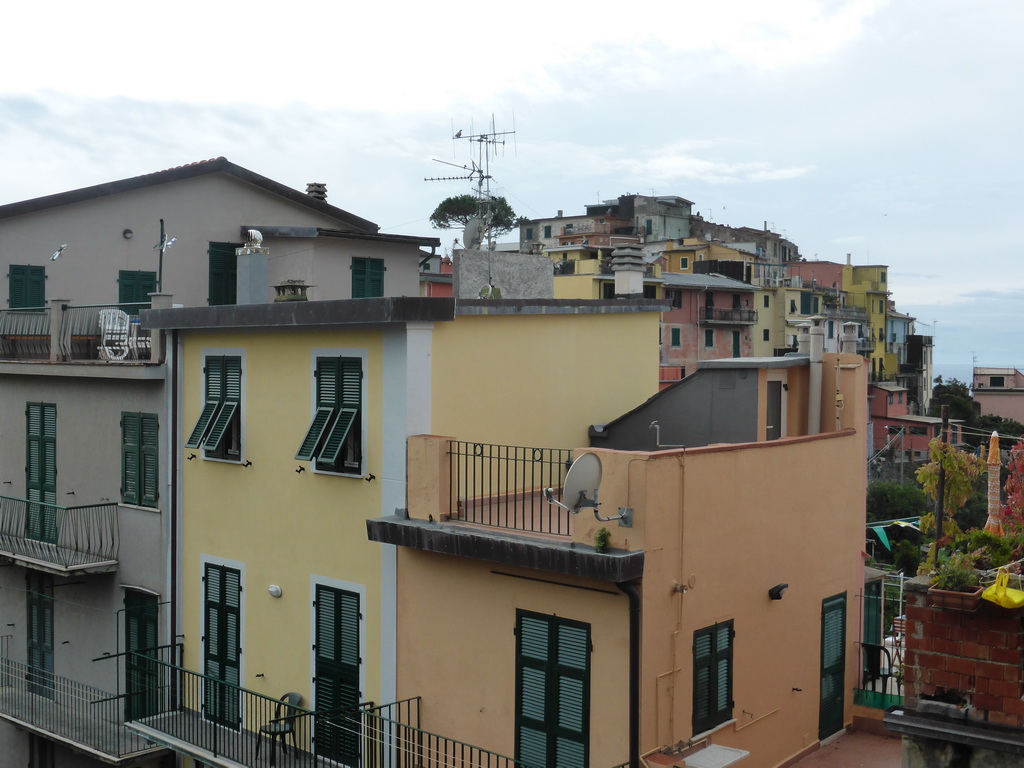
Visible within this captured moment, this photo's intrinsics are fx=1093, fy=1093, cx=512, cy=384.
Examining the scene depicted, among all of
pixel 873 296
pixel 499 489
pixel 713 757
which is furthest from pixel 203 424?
pixel 873 296

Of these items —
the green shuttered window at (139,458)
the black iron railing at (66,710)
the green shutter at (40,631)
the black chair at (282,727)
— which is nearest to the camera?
the black chair at (282,727)

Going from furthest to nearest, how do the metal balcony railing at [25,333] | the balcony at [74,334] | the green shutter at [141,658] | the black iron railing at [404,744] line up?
the metal balcony railing at [25,333] → the balcony at [74,334] → the green shutter at [141,658] → the black iron railing at [404,744]

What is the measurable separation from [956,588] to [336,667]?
912 centimetres

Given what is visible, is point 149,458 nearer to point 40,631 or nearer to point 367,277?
point 40,631

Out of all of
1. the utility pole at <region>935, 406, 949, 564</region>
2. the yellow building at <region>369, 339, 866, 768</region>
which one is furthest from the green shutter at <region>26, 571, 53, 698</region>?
the utility pole at <region>935, 406, 949, 564</region>

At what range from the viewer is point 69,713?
57.5 ft

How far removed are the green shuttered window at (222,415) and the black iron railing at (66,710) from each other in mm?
3969

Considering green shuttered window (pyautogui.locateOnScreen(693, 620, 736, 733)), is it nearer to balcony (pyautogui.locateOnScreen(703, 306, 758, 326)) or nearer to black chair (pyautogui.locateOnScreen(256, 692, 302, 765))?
black chair (pyautogui.locateOnScreen(256, 692, 302, 765))

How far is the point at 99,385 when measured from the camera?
1758 cm

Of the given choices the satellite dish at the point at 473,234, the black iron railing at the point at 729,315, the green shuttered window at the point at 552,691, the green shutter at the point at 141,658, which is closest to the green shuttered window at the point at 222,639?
the green shutter at the point at 141,658

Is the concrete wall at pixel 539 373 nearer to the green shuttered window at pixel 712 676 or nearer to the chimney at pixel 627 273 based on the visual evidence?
the chimney at pixel 627 273

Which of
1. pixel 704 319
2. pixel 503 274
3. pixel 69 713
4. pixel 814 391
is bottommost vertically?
pixel 69 713

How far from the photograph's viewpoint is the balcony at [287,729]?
41.4 ft

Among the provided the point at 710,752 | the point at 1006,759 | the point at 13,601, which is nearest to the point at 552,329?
the point at 710,752
